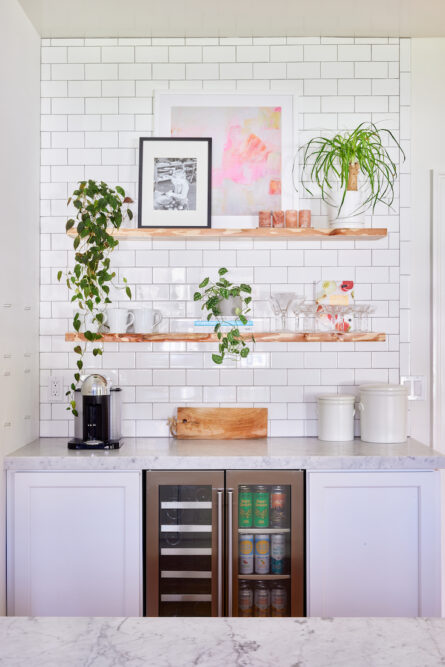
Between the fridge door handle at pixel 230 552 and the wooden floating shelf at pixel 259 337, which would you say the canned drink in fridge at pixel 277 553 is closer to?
the fridge door handle at pixel 230 552

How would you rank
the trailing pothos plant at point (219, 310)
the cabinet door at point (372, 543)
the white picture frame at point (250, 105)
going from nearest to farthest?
the cabinet door at point (372, 543), the trailing pothos plant at point (219, 310), the white picture frame at point (250, 105)

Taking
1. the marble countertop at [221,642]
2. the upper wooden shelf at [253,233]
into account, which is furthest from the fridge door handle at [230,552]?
the marble countertop at [221,642]

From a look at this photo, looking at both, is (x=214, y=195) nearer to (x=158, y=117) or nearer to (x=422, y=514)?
(x=158, y=117)

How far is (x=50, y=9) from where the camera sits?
3.06 m

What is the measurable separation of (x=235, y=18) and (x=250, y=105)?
409 mm

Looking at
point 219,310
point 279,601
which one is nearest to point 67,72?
point 219,310

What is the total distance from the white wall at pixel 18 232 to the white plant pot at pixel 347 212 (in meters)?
1.47

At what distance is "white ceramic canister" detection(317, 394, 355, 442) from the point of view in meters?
3.14

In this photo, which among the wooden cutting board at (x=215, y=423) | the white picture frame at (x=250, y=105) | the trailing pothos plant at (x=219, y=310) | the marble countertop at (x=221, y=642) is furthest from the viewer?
the white picture frame at (x=250, y=105)

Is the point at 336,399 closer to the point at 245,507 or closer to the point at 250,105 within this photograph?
the point at 245,507

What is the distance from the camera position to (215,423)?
3.26 meters

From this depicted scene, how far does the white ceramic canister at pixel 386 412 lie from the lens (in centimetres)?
308

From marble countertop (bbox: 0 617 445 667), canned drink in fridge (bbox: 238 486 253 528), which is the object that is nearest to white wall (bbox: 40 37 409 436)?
canned drink in fridge (bbox: 238 486 253 528)

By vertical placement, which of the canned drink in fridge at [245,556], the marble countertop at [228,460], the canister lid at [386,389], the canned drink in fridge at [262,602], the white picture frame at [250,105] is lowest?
the canned drink in fridge at [262,602]
